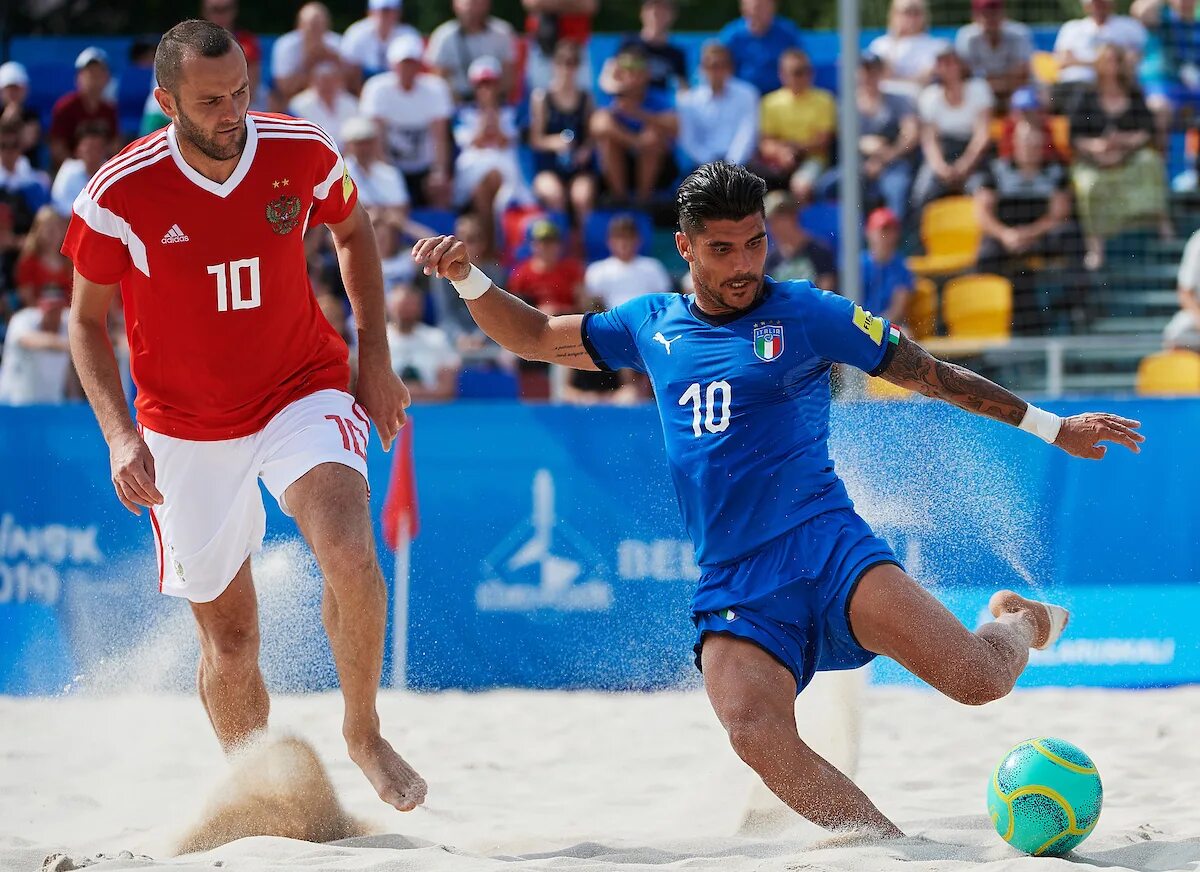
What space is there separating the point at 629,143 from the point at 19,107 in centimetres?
451

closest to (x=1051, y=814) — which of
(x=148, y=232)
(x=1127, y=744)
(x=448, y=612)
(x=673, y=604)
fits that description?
(x=1127, y=744)

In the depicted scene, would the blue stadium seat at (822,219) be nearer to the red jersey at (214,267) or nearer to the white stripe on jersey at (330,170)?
the white stripe on jersey at (330,170)

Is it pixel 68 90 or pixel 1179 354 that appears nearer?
pixel 1179 354

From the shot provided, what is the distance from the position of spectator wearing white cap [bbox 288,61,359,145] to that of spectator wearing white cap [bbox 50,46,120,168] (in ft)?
4.97

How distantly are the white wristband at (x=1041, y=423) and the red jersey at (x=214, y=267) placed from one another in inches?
81.5

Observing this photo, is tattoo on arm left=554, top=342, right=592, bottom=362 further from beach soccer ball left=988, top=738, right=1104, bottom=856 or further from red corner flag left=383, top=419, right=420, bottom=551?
red corner flag left=383, top=419, right=420, bottom=551

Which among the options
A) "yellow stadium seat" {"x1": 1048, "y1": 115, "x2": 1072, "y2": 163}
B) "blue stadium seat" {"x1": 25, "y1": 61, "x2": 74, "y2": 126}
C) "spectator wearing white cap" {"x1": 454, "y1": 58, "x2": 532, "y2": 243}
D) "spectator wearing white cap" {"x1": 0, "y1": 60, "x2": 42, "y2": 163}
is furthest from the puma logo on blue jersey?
"blue stadium seat" {"x1": 25, "y1": 61, "x2": 74, "y2": 126}

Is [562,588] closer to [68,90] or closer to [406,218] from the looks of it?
[406,218]

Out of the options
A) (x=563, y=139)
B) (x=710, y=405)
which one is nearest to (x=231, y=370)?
(x=710, y=405)

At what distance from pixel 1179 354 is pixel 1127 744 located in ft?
10.9

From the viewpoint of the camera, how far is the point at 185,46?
13.9 feet

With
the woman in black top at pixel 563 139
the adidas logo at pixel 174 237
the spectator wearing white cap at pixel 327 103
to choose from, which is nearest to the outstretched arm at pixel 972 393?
the adidas logo at pixel 174 237

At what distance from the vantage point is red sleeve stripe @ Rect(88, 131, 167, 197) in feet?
14.5

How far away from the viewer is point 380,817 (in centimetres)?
517
